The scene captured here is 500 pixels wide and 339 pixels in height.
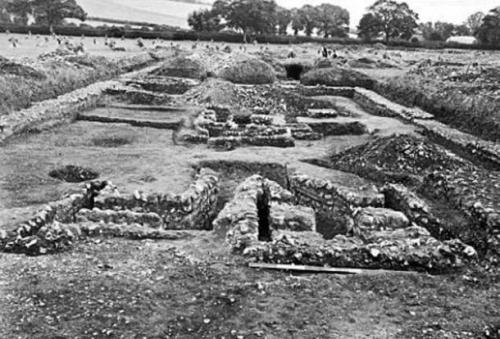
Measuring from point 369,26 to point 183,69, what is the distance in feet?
136

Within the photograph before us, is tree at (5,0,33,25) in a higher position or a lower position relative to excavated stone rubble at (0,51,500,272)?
higher

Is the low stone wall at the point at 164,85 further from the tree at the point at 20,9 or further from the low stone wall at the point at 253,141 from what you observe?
the tree at the point at 20,9

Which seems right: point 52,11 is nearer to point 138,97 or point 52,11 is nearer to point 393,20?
point 393,20

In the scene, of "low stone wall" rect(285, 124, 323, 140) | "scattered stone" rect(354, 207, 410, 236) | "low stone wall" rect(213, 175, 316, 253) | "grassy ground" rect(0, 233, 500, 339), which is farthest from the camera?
"low stone wall" rect(285, 124, 323, 140)

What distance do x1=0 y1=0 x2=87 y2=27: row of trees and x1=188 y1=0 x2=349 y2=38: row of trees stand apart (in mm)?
13572

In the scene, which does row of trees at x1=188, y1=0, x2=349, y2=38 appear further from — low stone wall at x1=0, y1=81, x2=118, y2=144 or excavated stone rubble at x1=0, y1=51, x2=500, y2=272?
excavated stone rubble at x1=0, y1=51, x2=500, y2=272

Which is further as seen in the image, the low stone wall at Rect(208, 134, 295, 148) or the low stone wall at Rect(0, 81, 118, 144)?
the low stone wall at Rect(208, 134, 295, 148)

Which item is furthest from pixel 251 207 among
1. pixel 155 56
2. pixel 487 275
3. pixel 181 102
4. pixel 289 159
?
pixel 155 56

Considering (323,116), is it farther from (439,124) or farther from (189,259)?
(189,259)

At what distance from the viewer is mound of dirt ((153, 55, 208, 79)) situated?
86.2 feet

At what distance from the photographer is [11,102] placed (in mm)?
16031

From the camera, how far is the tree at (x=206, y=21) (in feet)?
203

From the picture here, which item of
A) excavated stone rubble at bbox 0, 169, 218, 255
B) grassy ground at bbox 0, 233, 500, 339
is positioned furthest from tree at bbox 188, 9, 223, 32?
grassy ground at bbox 0, 233, 500, 339

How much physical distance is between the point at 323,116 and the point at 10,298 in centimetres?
1446
